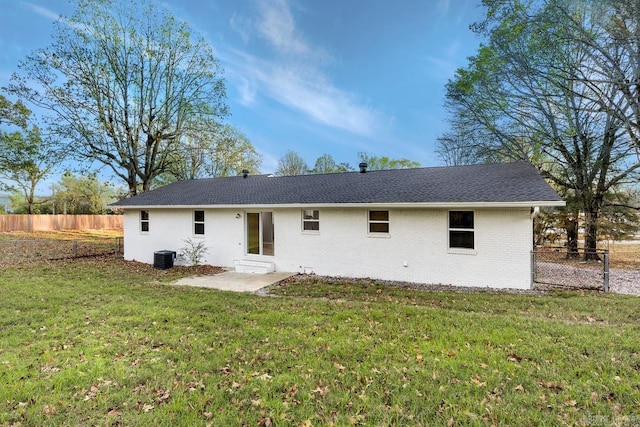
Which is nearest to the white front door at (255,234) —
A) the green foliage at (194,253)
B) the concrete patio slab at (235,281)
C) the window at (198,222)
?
the concrete patio slab at (235,281)

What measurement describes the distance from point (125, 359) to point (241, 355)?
1.58 metres

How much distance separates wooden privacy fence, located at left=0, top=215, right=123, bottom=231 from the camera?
30234 mm

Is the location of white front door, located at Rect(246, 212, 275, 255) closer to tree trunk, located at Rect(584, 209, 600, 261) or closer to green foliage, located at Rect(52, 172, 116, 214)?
tree trunk, located at Rect(584, 209, 600, 261)

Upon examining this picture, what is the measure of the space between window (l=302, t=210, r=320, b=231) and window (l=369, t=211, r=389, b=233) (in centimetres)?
203

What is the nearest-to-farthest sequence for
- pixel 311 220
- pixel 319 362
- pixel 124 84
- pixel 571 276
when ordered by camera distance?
pixel 319 362
pixel 571 276
pixel 311 220
pixel 124 84

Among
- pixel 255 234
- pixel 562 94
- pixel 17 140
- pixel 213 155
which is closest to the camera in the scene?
pixel 255 234

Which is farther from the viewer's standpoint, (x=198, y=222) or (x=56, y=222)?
(x=56, y=222)

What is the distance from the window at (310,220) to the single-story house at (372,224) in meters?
0.04

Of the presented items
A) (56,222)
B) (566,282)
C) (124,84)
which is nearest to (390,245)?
(566,282)

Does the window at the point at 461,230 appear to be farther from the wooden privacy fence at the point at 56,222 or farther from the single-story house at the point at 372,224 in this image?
the wooden privacy fence at the point at 56,222

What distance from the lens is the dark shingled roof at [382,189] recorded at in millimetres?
8887

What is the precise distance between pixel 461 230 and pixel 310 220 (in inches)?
199

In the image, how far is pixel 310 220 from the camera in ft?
36.9

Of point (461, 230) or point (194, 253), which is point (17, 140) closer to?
point (194, 253)
